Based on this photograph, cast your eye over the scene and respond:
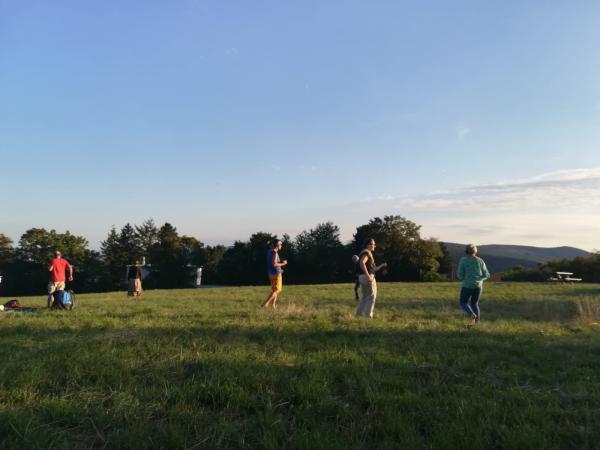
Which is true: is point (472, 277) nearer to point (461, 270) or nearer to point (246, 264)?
point (461, 270)

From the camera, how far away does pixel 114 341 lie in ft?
22.2

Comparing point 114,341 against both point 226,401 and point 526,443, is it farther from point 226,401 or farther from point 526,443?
point 526,443

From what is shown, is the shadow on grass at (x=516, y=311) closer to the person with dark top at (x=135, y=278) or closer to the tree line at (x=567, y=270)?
the person with dark top at (x=135, y=278)

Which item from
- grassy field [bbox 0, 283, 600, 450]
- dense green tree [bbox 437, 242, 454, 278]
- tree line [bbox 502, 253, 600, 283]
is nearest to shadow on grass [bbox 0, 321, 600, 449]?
grassy field [bbox 0, 283, 600, 450]

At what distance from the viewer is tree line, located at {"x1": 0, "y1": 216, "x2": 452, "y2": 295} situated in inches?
2576

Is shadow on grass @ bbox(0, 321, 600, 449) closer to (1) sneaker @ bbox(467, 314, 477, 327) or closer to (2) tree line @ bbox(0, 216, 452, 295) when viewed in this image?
(1) sneaker @ bbox(467, 314, 477, 327)

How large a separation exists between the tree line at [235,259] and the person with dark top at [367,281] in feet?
174

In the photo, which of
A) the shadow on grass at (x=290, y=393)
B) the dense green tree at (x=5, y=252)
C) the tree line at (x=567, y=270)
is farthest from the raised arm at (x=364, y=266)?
the dense green tree at (x=5, y=252)

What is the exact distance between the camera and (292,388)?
4570mm

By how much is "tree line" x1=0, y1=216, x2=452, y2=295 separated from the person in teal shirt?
52478mm

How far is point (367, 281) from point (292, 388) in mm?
5831

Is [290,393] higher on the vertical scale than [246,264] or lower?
lower

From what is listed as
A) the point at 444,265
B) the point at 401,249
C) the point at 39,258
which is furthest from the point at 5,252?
the point at 444,265

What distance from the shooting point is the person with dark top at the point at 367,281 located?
1018 cm
